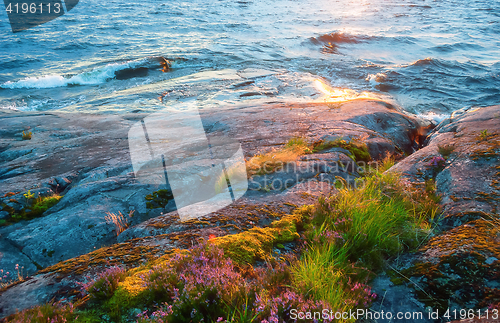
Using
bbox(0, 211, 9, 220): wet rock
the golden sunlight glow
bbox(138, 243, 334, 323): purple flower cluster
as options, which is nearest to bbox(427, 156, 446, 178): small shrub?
bbox(138, 243, 334, 323): purple flower cluster

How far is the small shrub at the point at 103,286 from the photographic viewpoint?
2.30 metres

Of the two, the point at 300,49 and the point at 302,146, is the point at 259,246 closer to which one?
the point at 302,146

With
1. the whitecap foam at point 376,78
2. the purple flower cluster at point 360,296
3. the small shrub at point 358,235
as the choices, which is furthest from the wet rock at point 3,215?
the whitecap foam at point 376,78

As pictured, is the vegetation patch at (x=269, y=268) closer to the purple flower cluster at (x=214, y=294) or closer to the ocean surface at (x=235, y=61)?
the purple flower cluster at (x=214, y=294)

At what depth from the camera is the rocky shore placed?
2.45m

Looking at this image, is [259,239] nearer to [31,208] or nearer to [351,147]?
[351,147]

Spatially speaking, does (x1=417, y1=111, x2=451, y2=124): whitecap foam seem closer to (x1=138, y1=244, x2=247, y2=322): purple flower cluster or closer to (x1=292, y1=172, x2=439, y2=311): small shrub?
(x1=292, y1=172, x2=439, y2=311): small shrub

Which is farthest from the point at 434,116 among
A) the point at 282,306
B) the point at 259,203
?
the point at 282,306

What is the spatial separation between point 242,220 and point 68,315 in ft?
6.68

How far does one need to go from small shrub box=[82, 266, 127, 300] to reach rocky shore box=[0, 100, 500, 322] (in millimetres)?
179

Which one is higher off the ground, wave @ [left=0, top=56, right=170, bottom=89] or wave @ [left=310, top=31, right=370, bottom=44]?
wave @ [left=310, top=31, right=370, bottom=44]

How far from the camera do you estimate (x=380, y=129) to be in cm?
788

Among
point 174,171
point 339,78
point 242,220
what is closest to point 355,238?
point 242,220

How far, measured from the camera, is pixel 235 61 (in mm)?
19594
